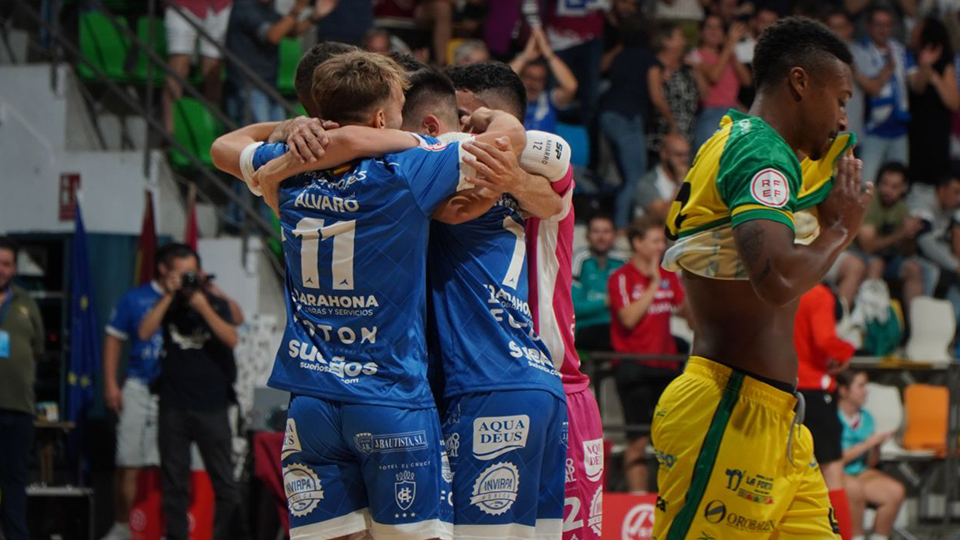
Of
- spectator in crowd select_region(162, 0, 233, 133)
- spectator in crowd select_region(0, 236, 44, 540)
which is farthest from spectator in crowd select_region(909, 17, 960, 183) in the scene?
spectator in crowd select_region(0, 236, 44, 540)

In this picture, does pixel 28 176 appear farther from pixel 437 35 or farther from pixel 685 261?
pixel 685 261

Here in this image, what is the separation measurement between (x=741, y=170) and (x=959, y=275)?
9520mm

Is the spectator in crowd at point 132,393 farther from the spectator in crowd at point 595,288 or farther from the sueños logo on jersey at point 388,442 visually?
the sueños logo on jersey at point 388,442

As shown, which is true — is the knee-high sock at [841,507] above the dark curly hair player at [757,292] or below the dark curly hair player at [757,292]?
below

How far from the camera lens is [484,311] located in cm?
431

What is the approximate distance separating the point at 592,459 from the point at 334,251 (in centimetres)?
131

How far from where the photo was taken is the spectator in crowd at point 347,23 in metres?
12.3

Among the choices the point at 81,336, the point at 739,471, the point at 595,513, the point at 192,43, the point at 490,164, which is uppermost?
the point at 192,43

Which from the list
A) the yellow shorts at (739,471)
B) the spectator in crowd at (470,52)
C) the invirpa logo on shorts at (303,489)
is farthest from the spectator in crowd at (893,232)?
the invirpa logo on shorts at (303,489)

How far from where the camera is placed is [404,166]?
4156 mm

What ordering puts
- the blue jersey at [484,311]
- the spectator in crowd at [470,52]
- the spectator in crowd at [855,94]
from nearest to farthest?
1. the blue jersey at [484,311]
2. the spectator in crowd at [470,52]
3. the spectator in crowd at [855,94]

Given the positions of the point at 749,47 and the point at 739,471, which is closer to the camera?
the point at 739,471

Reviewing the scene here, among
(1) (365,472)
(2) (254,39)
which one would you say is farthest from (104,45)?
(1) (365,472)

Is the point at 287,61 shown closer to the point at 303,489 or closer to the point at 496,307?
the point at 496,307
